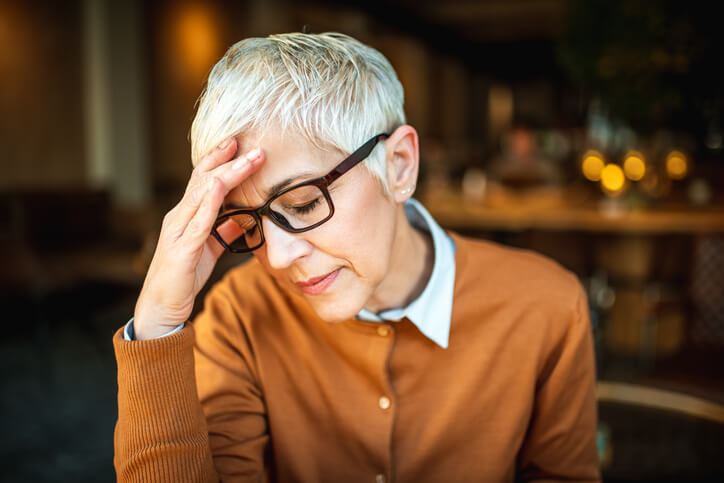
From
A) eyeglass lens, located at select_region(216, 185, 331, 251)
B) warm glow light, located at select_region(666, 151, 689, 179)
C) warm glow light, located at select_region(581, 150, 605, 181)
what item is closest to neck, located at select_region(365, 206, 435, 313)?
eyeglass lens, located at select_region(216, 185, 331, 251)

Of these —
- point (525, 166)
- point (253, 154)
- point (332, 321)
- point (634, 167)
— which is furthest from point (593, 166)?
point (253, 154)

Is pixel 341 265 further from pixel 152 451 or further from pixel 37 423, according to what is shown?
pixel 37 423

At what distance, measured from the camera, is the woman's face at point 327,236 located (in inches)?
35.9

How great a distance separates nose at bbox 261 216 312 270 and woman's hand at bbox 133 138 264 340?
0.08 metres

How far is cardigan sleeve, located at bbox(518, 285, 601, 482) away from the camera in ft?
3.76

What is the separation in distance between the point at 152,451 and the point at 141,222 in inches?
191

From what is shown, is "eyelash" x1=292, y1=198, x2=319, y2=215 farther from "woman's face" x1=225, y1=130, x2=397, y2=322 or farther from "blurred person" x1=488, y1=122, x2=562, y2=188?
"blurred person" x1=488, y1=122, x2=562, y2=188

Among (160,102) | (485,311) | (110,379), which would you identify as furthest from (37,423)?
(160,102)

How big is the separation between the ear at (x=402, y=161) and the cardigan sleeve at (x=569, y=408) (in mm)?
405

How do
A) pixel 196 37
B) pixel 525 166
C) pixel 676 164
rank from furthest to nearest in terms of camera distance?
pixel 196 37 < pixel 525 166 < pixel 676 164

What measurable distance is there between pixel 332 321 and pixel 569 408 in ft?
1.63

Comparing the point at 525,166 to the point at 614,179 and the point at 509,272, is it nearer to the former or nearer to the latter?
the point at 614,179

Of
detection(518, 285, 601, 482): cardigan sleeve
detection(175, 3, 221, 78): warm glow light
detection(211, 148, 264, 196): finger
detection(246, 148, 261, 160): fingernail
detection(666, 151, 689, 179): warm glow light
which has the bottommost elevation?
detection(518, 285, 601, 482): cardigan sleeve

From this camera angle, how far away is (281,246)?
930mm
